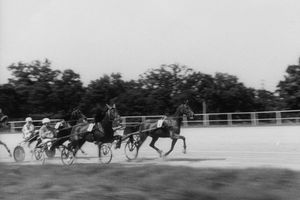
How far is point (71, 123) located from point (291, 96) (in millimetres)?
33357

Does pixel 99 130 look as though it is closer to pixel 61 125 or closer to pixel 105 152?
pixel 105 152

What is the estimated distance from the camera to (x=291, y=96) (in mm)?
50469

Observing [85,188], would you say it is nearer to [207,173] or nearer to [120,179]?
[120,179]

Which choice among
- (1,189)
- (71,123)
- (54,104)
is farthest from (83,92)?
(1,189)

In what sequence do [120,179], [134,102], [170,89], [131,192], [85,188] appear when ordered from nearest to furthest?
[131,192]
[85,188]
[120,179]
[134,102]
[170,89]

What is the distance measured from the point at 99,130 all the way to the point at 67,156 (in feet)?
5.02

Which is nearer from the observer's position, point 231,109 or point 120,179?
point 120,179

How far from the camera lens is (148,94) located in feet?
175

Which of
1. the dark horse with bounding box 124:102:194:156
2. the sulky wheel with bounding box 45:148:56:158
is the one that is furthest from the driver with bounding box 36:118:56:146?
the dark horse with bounding box 124:102:194:156

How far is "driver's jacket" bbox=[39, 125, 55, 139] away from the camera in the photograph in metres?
19.6

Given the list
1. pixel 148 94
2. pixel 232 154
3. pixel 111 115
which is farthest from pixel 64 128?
pixel 148 94

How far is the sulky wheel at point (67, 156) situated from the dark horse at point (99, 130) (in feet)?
0.69

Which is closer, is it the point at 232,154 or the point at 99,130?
the point at 99,130

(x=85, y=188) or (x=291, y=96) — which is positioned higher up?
(x=291, y=96)
